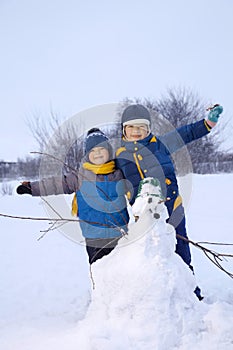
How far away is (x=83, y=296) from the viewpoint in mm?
3504

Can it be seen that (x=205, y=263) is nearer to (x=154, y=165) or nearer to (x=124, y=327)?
(x=154, y=165)

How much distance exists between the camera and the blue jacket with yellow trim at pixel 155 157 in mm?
2602

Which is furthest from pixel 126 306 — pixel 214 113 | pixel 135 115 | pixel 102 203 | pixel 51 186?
pixel 214 113

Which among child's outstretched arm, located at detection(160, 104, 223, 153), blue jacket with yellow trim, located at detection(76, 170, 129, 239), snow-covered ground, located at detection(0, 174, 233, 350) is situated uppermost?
child's outstretched arm, located at detection(160, 104, 223, 153)

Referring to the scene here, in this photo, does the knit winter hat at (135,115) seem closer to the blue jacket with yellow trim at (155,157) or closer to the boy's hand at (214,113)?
the blue jacket with yellow trim at (155,157)

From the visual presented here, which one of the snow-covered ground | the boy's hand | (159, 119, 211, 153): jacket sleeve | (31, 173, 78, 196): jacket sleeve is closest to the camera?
the snow-covered ground

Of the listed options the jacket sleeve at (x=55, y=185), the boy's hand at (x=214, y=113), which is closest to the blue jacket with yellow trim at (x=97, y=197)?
the jacket sleeve at (x=55, y=185)

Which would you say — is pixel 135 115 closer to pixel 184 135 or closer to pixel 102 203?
pixel 184 135

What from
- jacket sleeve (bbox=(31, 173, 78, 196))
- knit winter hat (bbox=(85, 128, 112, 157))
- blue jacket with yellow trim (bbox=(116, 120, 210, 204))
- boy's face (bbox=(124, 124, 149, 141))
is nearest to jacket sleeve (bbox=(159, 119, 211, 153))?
blue jacket with yellow trim (bbox=(116, 120, 210, 204))

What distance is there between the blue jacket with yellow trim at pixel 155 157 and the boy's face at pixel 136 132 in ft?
0.12

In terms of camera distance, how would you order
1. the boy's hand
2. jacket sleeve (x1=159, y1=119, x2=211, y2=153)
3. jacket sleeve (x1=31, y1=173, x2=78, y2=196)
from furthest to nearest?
jacket sleeve (x1=31, y1=173, x2=78, y2=196)
jacket sleeve (x1=159, y1=119, x2=211, y2=153)
the boy's hand

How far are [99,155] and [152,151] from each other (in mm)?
418

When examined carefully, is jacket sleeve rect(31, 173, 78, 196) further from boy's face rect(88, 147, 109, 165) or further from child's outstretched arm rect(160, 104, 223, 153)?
child's outstretched arm rect(160, 104, 223, 153)

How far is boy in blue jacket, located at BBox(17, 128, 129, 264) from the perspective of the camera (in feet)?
8.79
